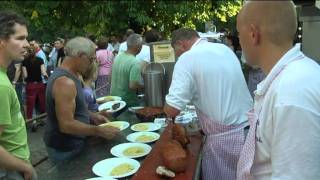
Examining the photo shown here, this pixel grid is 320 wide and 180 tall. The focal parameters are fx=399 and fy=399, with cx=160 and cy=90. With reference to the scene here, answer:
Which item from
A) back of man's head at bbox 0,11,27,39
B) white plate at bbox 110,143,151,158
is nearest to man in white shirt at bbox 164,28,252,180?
white plate at bbox 110,143,151,158

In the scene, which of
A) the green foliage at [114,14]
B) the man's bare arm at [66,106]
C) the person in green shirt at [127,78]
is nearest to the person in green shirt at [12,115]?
the man's bare arm at [66,106]

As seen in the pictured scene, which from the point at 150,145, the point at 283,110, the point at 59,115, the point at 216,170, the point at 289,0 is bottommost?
the point at 216,170

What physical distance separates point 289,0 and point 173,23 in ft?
42.0

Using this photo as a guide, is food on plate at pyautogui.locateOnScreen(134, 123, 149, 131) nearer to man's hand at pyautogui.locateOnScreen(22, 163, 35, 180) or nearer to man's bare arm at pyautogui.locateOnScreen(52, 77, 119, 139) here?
man's bare arm at pyautogui.locateOnScreen(52, 77, 119, 139)

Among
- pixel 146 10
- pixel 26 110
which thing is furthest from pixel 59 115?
pixel 146 10

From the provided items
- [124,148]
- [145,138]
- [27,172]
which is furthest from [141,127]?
[27,172]

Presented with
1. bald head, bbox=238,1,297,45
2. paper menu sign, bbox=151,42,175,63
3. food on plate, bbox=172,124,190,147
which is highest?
bald head, bbox=238,1,297,45

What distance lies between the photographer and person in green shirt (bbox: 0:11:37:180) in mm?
2037

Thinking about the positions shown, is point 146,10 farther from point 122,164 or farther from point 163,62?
point 122,164

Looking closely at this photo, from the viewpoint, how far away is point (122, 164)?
2.44 meters

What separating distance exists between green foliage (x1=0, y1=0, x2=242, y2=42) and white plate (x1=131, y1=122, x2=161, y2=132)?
32.3 ft

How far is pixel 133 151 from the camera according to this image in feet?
8.82

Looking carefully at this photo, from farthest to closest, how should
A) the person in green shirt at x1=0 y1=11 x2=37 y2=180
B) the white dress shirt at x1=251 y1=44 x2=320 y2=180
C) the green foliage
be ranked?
the green foliage, the person in green shirt at x1=0 y1=11 x2=37 y2=180, the white dress shirt at x1=251 y1=44 x2=320 y2=180

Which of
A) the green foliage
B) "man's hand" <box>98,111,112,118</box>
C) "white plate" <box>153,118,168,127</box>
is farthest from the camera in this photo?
the green foliage
